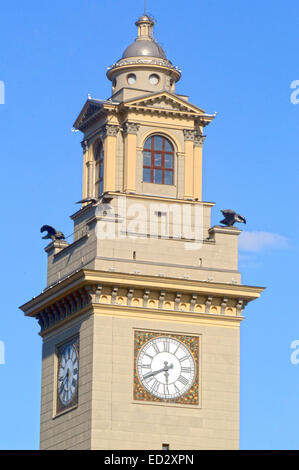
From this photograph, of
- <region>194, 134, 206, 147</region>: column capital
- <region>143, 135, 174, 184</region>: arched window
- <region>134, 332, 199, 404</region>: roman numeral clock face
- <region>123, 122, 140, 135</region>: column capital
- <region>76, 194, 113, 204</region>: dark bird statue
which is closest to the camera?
<region>134, 332, 199, 404</region>: roman numeral clock face

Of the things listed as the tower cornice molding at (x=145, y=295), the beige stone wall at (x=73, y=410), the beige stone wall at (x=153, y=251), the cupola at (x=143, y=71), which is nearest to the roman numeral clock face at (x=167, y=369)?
the tower cornice molding at (x=145, y=295)

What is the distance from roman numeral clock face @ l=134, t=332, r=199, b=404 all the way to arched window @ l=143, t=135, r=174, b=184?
23.8 feet

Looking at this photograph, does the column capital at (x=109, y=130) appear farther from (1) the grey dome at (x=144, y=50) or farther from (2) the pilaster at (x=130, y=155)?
(1) the grey dome at (x=144, y=50)

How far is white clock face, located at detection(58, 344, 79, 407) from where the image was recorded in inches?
4190

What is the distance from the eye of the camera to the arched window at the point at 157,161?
10894cm

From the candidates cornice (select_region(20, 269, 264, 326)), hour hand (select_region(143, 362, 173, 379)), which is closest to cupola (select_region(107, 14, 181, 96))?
cornice (select_region(20, 269, 264, 326))

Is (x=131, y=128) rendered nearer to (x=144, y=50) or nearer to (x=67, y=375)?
(x=144, y=50)

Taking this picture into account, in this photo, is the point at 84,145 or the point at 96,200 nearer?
the point at 96,200

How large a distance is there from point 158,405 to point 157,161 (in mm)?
10934

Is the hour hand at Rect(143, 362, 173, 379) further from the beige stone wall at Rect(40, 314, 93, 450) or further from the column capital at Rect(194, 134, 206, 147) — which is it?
the column capital at Rect(194, 134, 206, 147)

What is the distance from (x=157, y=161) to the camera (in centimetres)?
10912

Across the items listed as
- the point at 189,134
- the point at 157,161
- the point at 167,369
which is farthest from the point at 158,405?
the point at 189,134

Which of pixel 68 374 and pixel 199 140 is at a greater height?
pixel 199 140

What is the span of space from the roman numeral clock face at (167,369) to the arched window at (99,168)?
24.7 feet
